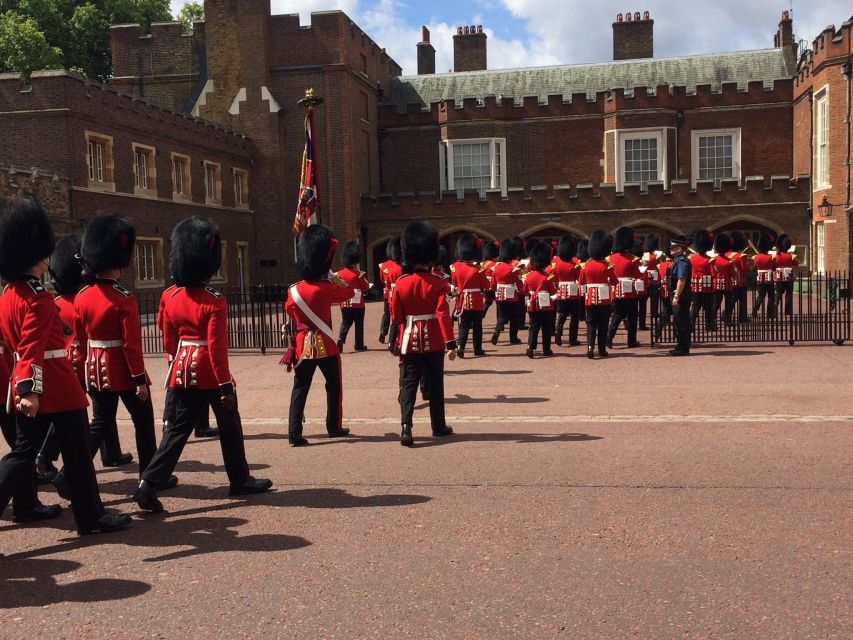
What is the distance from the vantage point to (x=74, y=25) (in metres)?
38.9

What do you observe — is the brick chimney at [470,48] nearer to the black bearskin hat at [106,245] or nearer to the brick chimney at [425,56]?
the brick chimney at [425,56]

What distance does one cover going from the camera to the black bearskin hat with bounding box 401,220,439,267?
25.3 ft

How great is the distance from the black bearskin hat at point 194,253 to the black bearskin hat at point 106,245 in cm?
31

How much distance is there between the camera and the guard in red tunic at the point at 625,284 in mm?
13141

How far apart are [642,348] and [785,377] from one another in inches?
131

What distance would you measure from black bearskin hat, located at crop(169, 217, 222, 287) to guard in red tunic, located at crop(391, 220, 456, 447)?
82.0 inches

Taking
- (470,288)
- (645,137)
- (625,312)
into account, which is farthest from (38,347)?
(645,137)

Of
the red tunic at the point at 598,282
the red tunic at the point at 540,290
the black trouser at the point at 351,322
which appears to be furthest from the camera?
the black trouser at the point at 351,322

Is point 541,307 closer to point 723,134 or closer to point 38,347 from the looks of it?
point 38,347

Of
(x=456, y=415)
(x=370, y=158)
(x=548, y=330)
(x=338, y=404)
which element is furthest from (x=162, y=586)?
(x=370, y=158)

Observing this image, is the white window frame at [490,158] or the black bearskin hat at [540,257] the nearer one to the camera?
the black bearskin hat at [540,257]

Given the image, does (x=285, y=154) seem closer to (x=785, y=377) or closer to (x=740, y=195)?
(x=740, y=195)

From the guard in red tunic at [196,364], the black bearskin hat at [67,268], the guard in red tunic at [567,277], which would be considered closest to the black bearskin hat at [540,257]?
the guard in red tunic at [567,277]

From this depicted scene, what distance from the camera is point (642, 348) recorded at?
13516 millimetres
